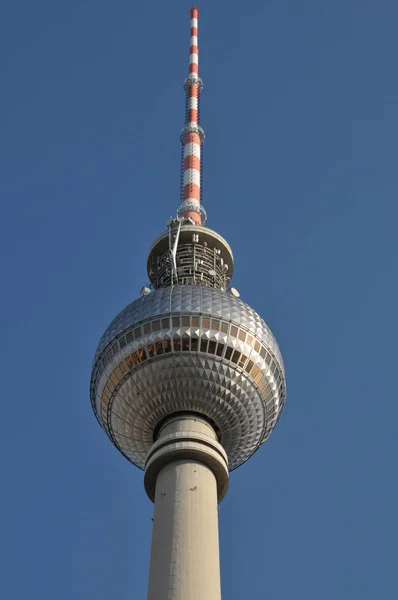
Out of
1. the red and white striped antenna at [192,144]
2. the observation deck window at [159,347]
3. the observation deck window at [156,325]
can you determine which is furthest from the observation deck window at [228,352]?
the red and white striped antenna at [192,144]

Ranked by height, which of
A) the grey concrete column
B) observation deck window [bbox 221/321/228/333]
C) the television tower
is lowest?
the grey concrete column

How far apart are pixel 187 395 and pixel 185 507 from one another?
6.14 meters

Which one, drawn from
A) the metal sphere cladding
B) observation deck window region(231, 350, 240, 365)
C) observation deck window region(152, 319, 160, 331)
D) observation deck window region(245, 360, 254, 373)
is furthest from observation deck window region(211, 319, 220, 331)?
observation deck window region(152, 319, 160, 331)

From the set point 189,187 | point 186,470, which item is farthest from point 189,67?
point 186,470

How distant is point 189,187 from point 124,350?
19364 mm

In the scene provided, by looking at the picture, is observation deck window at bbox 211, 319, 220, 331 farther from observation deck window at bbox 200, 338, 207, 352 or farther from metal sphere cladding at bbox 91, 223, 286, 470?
observation deck window at bbox 200, 338, 207, 352

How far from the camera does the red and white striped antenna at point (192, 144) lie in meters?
58.1

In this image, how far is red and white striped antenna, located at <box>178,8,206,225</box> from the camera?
58.1 metres

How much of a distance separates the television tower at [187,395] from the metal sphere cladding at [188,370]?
0.05 metres

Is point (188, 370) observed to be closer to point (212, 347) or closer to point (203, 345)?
point (203, 345)

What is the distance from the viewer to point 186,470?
40531 mm

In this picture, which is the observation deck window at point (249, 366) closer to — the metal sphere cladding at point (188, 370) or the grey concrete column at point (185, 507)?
the metal sphere cladding at point (188, 370)

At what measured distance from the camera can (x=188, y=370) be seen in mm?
42406

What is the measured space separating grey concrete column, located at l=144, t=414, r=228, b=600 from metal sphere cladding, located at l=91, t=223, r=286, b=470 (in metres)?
1.45
